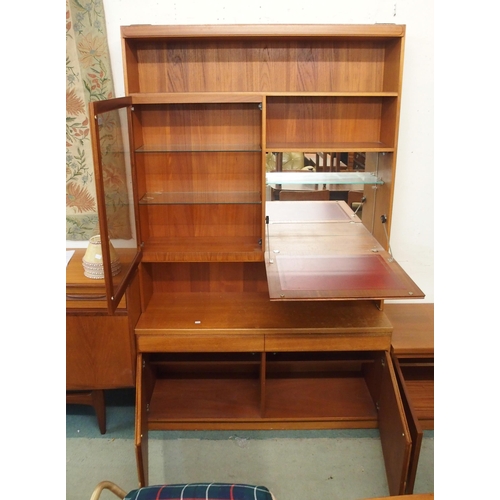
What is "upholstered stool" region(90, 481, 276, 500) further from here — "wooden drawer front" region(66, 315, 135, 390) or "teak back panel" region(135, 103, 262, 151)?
"teak back panel" region(135, 103, 262, 151)

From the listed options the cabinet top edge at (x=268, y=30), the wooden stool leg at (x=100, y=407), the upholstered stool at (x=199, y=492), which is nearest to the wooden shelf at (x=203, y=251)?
the wooden stool leg at (x=100, y=407)

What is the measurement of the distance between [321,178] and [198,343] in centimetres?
102

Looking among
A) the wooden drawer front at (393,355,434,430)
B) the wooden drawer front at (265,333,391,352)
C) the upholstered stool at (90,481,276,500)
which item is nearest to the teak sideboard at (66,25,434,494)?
the wooden drawer front at (265,333,391,352)

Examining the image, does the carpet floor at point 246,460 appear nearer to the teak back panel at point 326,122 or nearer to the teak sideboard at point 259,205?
the teak sideboard at point 259,205

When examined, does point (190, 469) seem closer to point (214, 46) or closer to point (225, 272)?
point (225, 272)

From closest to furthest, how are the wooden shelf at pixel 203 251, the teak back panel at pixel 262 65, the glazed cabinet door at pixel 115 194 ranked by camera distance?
the glazed cabinet door at pixel 115 194 → the teak back panel at pixel 262 65 → the wooden shelf at pixel 203 251

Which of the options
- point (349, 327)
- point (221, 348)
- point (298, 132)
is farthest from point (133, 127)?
point (349, 327)

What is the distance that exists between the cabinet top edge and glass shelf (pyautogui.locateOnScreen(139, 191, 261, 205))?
75cm

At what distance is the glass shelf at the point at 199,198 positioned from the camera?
2.27 meters

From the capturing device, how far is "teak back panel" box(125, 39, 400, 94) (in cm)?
214

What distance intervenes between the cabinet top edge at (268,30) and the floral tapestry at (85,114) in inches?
9.1

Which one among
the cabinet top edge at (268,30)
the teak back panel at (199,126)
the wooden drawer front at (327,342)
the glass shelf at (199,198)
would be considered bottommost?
the wooden drawer front at (327,342)

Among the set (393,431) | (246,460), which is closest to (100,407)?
(246,460)

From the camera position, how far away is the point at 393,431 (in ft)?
6.73
